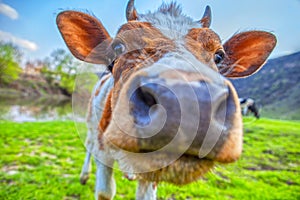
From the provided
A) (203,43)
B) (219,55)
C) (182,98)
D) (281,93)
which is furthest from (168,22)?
(281,93)

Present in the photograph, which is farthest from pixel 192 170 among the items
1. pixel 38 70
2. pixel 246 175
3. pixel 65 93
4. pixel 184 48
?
pixel 38 70

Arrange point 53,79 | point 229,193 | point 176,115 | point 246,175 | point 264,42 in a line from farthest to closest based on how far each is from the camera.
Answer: point 53,79 → point 246,175 → point 229,193 → point 264,42 → point 176,115

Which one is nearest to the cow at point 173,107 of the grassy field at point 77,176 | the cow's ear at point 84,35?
the cow's ear at point 84,35

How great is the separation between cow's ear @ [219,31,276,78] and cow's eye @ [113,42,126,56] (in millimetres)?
1115

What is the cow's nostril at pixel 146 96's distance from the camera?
1.01 meters

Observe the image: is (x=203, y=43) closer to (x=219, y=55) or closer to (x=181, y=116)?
(x=219, y=55)

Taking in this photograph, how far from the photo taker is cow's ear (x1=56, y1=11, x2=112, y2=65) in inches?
89.3

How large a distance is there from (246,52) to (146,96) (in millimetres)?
2034

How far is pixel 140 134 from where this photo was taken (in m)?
1.04

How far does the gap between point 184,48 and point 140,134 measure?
0.80 m

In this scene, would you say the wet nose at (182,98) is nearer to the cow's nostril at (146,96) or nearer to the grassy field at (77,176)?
the cow's nostril at (146,96)

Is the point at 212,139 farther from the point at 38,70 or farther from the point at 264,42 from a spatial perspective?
the point at 38,70

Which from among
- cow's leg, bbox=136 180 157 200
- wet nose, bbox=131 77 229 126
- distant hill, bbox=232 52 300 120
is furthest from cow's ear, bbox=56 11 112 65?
distant hill, bbox=232 52 300 120

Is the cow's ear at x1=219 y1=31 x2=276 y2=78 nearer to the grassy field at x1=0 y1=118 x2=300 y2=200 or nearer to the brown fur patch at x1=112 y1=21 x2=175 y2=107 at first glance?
the brown fur patch at x1=112 y1=21 x2=175 y2=107
